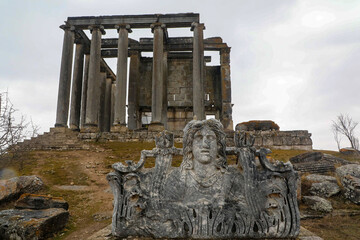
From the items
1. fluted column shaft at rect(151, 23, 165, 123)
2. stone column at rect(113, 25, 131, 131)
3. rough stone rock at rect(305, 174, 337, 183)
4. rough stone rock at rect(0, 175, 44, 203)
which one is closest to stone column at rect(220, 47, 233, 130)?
fluted column shaft at rect(151, 23, 165, 123)

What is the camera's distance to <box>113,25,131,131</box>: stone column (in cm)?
1858

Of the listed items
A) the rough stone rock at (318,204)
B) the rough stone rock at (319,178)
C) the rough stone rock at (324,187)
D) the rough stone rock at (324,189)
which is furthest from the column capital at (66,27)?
the rough stone rock at (318,204)

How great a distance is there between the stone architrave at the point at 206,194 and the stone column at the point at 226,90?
57.2 ft

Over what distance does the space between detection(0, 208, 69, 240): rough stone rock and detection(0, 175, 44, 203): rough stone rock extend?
182cm

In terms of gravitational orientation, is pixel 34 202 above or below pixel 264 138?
below

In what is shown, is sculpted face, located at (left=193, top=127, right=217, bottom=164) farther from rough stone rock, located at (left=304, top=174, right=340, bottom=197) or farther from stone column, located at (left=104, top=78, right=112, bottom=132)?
stone column, located at (left=104, top=78, right=112, bottom=132)

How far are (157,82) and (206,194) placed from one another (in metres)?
15.7

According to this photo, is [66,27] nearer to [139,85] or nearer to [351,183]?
[139,85]

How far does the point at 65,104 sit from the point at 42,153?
533cm

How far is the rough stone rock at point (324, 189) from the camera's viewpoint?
7418mm

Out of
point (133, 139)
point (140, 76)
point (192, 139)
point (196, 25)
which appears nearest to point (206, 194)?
point (192, 139)

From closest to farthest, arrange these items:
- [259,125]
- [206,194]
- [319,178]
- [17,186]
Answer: [206,194] → [17,186] → [319,178] → [259,125]

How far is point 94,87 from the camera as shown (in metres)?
19.1

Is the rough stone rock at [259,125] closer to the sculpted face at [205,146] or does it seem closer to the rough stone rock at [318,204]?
the rough stone rock at [318,204]
